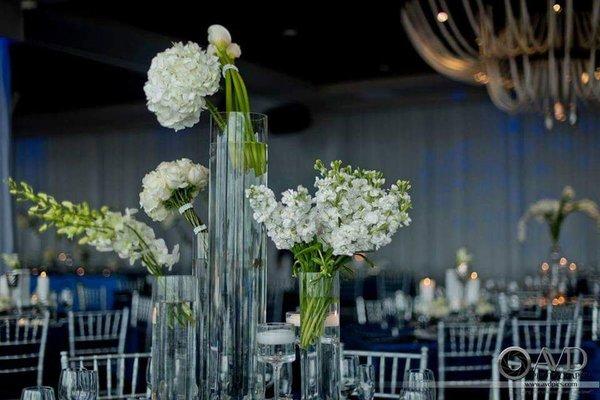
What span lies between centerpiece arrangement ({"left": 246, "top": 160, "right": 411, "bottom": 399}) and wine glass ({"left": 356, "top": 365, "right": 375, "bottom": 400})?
0.33m

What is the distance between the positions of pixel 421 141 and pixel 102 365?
7.12 metres

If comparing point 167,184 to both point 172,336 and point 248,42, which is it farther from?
point 248,42

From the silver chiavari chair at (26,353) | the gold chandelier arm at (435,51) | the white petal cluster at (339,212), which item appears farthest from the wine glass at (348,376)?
the gold chandelier arm at (435,51)

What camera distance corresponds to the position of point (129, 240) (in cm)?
246

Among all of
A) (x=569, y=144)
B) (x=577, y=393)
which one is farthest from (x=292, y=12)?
(x=577, y=393)

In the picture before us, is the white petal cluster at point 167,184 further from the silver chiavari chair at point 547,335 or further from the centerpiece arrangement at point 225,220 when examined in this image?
the silver chiavari chair at point 547,335

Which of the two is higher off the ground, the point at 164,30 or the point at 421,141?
the point at 164,30

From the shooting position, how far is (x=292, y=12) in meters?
9.77

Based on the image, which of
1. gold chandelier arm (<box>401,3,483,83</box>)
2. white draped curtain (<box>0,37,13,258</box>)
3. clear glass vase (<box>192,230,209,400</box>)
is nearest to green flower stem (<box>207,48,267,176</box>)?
clear glass vase (<box>192,230,209,400</box>)

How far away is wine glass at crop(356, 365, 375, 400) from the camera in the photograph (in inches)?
104

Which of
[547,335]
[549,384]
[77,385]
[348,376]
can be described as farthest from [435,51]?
[77,385]

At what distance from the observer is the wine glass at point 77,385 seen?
2.49m

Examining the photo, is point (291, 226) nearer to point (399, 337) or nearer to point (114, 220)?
point (114, 220)

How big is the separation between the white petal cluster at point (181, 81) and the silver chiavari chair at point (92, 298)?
8.69 meters
